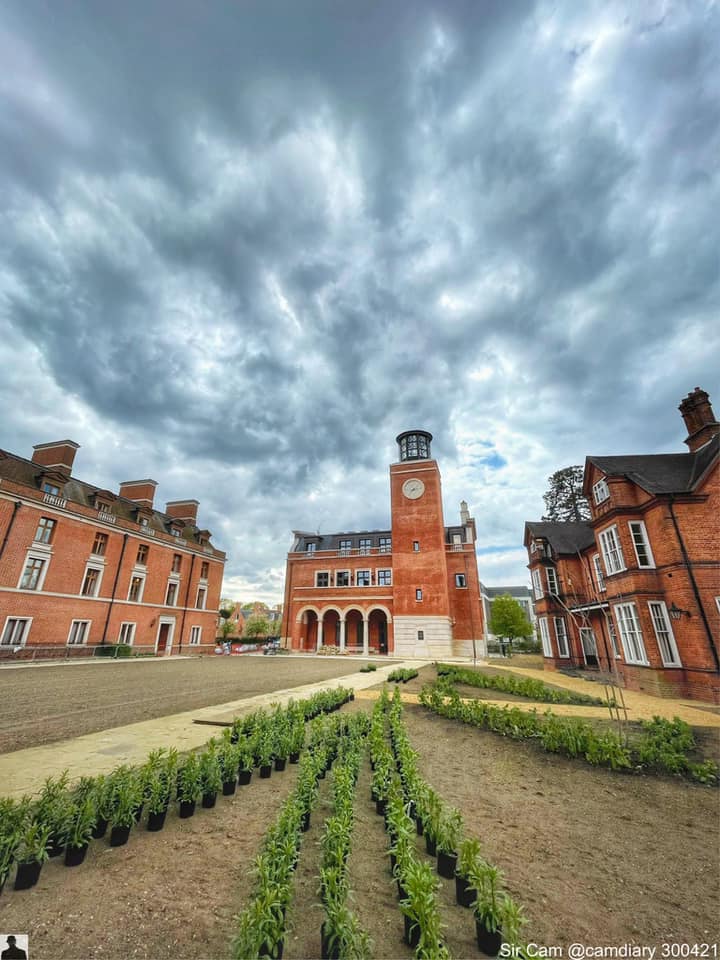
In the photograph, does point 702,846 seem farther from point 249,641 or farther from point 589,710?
point 249,641

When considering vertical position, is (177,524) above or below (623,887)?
above

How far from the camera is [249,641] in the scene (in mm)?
59875

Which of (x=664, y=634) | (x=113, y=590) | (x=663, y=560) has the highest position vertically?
(x=113, y=590)

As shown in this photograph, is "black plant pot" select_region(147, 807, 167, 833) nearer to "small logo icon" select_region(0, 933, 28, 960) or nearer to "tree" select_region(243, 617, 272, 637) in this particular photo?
"small logo icon" select_region(0, 933, 28, 960)

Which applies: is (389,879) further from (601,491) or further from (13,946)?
(601,491)

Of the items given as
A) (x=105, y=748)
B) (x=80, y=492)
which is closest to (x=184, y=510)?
(x=80, y=492)

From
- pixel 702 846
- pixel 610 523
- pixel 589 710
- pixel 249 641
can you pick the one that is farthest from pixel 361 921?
pixel 249 641

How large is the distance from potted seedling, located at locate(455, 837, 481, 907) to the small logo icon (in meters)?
3.20

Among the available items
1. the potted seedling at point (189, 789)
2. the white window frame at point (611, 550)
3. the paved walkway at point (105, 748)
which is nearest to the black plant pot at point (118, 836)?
the potted seedling at point (189, 789)

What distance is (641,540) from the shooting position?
53.7 ft

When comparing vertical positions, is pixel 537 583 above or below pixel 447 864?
above

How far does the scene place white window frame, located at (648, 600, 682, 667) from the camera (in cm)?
1440

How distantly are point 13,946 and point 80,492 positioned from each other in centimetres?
3355

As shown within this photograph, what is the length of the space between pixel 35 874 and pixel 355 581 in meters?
38.6
